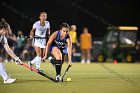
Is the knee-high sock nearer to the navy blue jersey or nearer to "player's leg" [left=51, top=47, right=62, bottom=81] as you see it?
"player's leg" [left=51, top=47, right=62, bottom=81]

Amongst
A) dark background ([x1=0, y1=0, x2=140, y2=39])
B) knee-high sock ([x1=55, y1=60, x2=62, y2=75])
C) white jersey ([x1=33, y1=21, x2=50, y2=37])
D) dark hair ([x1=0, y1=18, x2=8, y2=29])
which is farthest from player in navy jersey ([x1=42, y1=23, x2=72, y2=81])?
dark background ([x1=0, y1=0, x2=140, y2=39])

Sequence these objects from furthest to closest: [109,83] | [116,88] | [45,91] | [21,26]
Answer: [21,26]
[109,83]
[116,88]
[45,91]

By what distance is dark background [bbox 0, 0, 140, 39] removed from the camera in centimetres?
3269

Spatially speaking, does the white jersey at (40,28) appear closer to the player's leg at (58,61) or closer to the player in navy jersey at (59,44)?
the player in navy jersey at (59,44)

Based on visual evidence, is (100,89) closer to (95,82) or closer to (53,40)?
(95,82)

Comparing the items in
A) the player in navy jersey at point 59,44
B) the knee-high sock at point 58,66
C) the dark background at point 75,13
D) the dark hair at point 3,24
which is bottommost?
the knee-high sock at point 58,66

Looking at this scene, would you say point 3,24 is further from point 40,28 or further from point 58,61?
point 40,28

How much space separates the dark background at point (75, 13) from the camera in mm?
32688

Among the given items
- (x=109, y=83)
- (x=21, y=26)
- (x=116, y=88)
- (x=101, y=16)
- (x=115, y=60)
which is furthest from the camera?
(x=101, y=16)

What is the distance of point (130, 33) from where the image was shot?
28.0m

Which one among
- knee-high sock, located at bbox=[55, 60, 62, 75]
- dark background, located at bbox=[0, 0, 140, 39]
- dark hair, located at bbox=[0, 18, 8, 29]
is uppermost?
dark background, located at bbox=[0, 0, 140, 39]

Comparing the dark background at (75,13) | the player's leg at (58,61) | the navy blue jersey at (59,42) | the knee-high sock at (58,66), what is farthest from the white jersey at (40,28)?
the dark background at (75,13)

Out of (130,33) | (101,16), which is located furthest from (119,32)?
(101,16)

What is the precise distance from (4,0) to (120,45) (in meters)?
9.70
